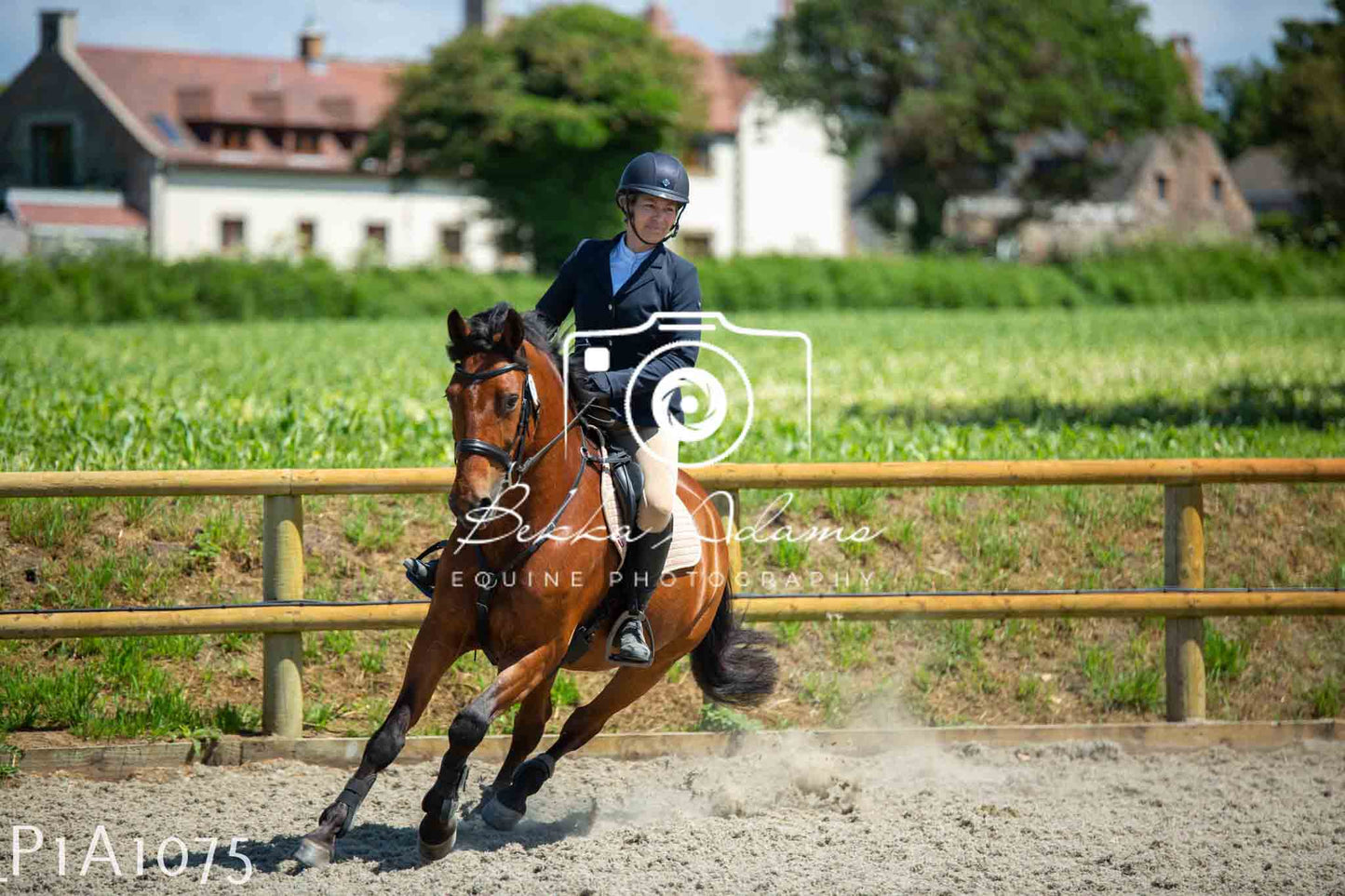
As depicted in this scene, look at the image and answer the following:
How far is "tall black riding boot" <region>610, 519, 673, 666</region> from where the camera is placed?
18.1 ft

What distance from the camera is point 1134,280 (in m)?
42.3

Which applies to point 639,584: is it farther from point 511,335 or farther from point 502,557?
point 511,335

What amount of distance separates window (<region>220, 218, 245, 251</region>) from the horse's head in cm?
5023

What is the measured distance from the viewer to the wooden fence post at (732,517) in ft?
22.7

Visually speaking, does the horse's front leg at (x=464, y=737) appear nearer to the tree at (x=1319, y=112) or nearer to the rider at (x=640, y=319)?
the rider at (x=640, y=319)

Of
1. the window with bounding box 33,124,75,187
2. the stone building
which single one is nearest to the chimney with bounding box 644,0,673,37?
the stone building

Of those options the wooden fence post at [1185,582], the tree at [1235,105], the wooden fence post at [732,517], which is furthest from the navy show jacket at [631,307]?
the tree at [1235,105]

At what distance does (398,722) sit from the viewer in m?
4.94

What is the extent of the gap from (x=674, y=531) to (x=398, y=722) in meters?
1.42

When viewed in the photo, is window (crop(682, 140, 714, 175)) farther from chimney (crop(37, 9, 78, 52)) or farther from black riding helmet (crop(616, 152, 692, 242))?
black riding helmet (crop(616, 152, 692, 242))

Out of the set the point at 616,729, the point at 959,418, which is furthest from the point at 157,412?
the point at 959,418

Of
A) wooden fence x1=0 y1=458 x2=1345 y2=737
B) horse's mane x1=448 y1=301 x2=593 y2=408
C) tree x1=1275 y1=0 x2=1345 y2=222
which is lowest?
wooden fence x1=0 y1=458 x2=1345 y2=737

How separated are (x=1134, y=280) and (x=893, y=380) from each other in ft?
87.2

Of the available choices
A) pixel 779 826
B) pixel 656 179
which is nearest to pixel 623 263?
pixel 656 179
